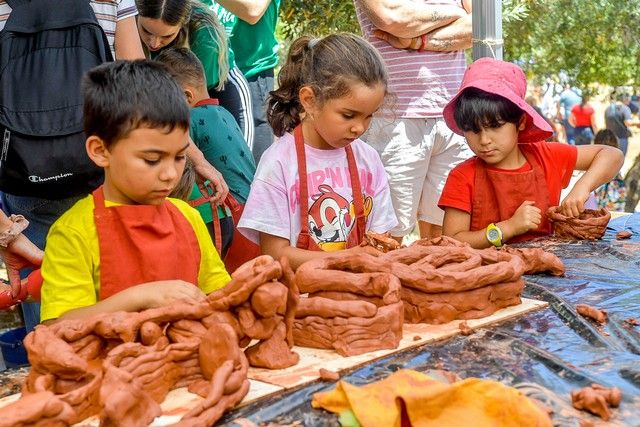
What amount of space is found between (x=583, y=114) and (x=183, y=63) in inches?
450

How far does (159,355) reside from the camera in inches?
71.5

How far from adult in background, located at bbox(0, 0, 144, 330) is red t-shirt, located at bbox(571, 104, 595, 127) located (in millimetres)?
12067

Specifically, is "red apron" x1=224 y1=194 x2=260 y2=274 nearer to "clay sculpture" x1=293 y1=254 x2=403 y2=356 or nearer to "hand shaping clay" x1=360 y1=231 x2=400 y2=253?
"hand shaping clay" x1=360 y1=231 x2=400 y2=253

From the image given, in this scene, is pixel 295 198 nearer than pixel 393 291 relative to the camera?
No

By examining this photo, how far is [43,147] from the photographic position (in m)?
2.73

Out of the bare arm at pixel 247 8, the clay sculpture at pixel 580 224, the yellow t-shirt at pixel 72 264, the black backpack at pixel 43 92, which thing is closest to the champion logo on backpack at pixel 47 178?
the black backpack at pixel 43 92

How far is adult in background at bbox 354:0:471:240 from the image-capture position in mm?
4270

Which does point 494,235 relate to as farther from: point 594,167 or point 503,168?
point 594,167

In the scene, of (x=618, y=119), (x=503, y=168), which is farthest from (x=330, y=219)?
(x=618, y=119)

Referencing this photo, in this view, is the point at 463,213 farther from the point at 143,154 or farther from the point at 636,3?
the point at 636,3

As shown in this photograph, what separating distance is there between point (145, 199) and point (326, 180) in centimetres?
104

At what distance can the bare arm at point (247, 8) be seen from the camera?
13.3 ft

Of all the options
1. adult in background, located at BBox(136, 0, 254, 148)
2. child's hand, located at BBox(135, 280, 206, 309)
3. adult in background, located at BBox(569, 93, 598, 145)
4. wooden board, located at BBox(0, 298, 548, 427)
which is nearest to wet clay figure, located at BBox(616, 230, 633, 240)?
wooden board, located at BBox(0, 298, 548, 427)

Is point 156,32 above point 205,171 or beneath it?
above
